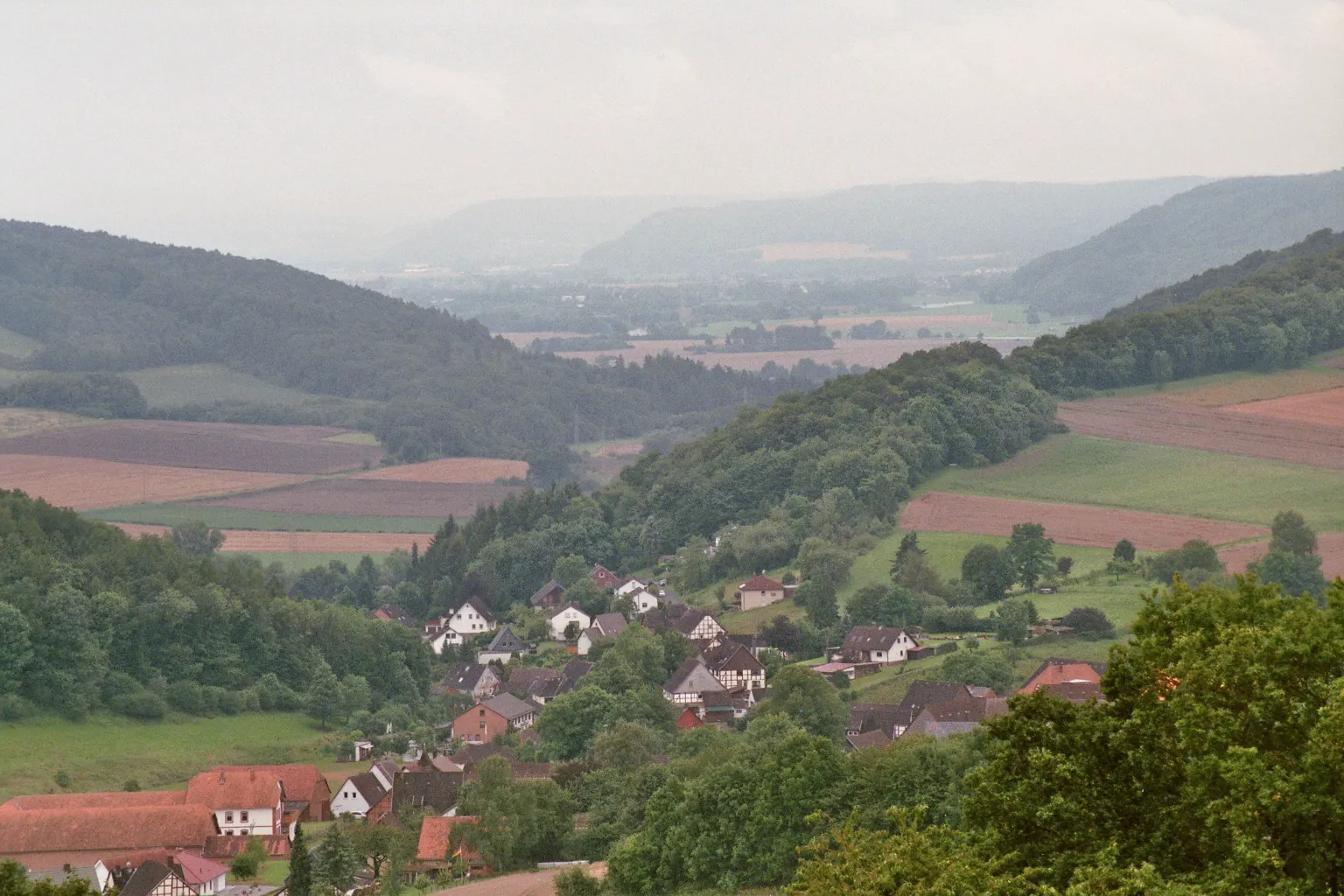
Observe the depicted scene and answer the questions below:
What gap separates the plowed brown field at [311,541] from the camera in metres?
106

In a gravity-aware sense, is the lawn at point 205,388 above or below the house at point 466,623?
above

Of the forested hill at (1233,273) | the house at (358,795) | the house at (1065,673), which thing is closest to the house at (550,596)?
the house at (358,795)

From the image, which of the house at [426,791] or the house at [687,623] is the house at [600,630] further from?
the house at [426,791]

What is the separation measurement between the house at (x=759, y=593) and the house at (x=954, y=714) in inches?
914

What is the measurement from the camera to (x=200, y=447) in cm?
14000

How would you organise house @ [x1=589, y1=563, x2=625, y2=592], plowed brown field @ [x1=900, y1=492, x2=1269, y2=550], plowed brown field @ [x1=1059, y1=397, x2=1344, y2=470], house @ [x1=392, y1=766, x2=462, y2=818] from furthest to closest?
house @ [x1=589, y1=563, x2=625, y2=592], plowed brown field @ [x1=1059, y1=397, x2=1344, y2=470], plowed brown field @ [x1=900, y1=492, x2=1269, y2=550], house @ [x1=392, y1=766, x2=462, y2=818]

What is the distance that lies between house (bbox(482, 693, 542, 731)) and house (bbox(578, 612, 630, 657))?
25.6ft

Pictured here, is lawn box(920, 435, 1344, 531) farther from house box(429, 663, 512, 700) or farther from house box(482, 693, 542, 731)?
house box(482, 693, 542, 731)

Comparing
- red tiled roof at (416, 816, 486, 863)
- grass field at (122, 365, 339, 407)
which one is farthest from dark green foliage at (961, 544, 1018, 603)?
grass field at (122, 365, 339, 407)

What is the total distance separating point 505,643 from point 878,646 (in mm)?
21031

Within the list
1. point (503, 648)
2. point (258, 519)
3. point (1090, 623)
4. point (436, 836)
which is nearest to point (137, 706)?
point (503, 648)

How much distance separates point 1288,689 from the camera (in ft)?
59.6

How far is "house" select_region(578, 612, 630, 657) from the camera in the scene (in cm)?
7400

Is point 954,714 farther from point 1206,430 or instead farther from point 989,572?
point 1206,430
